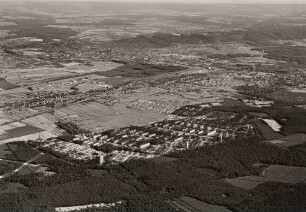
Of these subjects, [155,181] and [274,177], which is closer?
[155,181]

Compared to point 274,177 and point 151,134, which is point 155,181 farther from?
point 151,134

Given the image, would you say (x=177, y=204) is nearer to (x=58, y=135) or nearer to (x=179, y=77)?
(x=58, y=135)

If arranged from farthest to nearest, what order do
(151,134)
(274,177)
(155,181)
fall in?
1. (151,134)
2. (274,177)
3. (155,181)

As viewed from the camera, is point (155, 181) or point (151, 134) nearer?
point (155, 181)

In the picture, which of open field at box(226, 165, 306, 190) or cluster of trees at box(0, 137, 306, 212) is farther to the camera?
open field at box(226, 165, 306, 190)

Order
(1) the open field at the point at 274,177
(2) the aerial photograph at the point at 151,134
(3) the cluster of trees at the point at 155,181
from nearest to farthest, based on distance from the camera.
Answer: (3) the cluster of trees at the point at 155,181, (2) the aerial photograph at the point at 151,134, (1) the open field at the point at 274,177

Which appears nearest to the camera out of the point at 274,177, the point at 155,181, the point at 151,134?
the point at 155,181

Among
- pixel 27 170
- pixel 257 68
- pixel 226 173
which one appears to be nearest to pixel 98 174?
pixel 27 170

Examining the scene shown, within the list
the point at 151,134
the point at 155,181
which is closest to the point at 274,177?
the point at 155,181

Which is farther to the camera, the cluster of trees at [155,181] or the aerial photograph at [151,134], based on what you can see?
the aerial photograph at [151,134]
